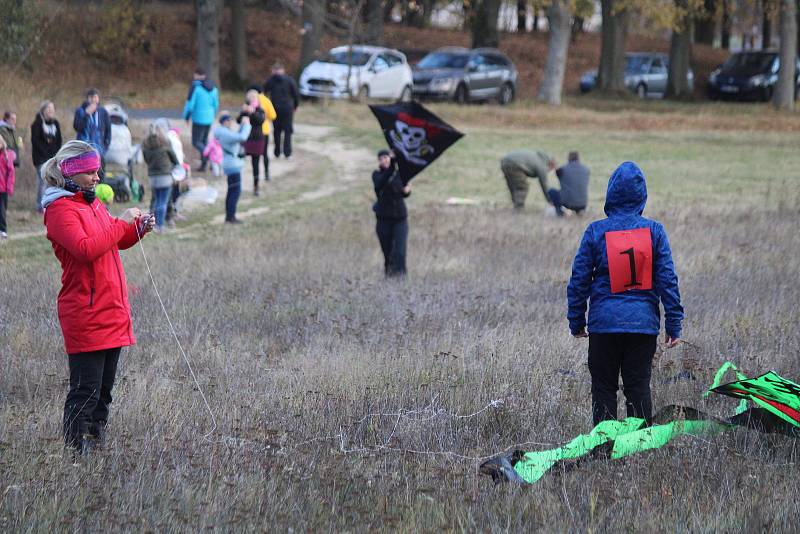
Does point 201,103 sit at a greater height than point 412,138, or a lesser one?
greater

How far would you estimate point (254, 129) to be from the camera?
1845cm

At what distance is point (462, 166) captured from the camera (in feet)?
80.4

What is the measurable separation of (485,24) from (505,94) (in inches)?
306

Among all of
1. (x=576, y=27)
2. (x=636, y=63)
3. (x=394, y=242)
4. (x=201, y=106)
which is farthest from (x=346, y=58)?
(x=576, y=27)

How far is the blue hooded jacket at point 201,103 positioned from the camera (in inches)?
814

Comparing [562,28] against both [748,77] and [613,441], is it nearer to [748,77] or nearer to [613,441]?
[748,77]

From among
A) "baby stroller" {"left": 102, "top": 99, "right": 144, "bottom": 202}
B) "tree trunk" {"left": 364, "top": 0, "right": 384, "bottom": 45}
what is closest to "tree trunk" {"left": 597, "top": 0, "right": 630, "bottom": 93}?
"tree trunk" {"left": 364, "top": 0, "right": 384, "bottom": 45}

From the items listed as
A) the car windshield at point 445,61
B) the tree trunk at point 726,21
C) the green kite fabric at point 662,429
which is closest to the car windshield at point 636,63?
the tree trunk at point 726,21

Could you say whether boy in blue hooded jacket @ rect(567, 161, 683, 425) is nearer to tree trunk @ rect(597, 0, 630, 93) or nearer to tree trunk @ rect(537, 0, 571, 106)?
tree trunk @ rect(537, 0, 571, 106)

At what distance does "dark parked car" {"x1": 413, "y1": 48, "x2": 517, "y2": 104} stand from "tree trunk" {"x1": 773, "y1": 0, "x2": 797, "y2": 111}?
340 inches

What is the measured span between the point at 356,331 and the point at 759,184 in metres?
15.1

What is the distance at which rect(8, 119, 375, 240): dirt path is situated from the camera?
18234mm

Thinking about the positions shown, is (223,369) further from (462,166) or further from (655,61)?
(655,61)

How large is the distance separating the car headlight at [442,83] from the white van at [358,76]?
1028 mm
